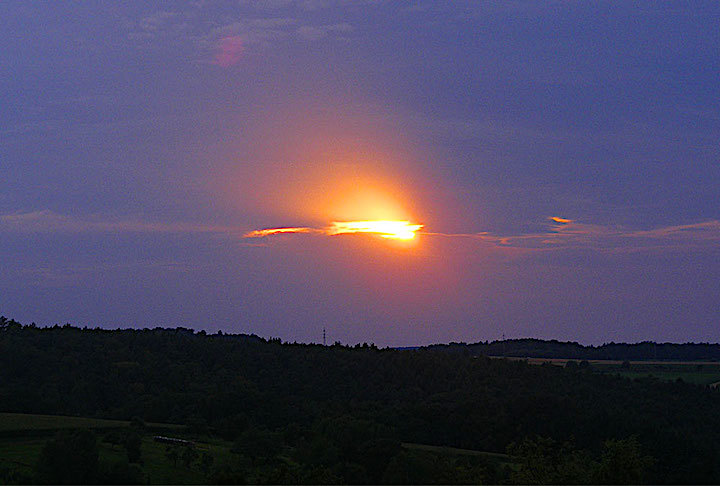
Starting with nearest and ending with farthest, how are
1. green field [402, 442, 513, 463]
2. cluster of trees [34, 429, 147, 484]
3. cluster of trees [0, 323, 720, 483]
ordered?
cluster of trees [34, 429, 147, 484]
cluster of trees [0, 323, 720, 483]
green field [402, 442, 513, 463]

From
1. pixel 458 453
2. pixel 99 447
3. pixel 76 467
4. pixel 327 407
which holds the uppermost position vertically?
pixel 327 407

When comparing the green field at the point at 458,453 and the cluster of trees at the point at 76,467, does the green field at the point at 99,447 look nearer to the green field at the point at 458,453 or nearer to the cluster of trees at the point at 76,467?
the cluster of trees at the point at 76,467

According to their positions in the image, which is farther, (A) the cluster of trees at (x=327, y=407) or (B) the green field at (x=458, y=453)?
(B) the green field at (x=458, y=453)

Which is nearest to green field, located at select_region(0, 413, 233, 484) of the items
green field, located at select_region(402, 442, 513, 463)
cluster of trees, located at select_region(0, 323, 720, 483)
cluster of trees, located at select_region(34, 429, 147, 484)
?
cluster of trees, located at select_region(0, 323, 720, 483)

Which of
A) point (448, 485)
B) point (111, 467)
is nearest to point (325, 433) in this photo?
point (111, 467)

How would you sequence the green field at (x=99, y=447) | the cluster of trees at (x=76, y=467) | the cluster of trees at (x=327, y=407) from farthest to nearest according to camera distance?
the cluster of trees at (x=327, y=407)
the green field at (x=99, y=447)
the cluster of trees at (x=76, y=467)

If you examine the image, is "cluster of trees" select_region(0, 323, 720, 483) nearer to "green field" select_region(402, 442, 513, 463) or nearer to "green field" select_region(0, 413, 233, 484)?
"green field" select_region(402, 442, 513, 463)

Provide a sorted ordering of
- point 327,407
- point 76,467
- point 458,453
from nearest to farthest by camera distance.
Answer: point 76,467 < point 458,453 < point 327,407

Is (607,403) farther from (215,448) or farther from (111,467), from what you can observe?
(111,467)

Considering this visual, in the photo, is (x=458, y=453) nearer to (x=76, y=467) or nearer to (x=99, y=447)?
(x=99, y=447)

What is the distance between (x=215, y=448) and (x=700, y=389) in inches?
5152

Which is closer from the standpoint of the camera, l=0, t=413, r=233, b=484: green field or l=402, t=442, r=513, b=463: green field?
l=0, t=413, r=233, b=484: green field

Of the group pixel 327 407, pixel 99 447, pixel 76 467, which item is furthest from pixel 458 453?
pixel 76 467

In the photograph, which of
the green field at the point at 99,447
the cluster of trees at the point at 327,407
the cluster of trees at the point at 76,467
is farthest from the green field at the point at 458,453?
the cluster of trees at the point at 76,467
